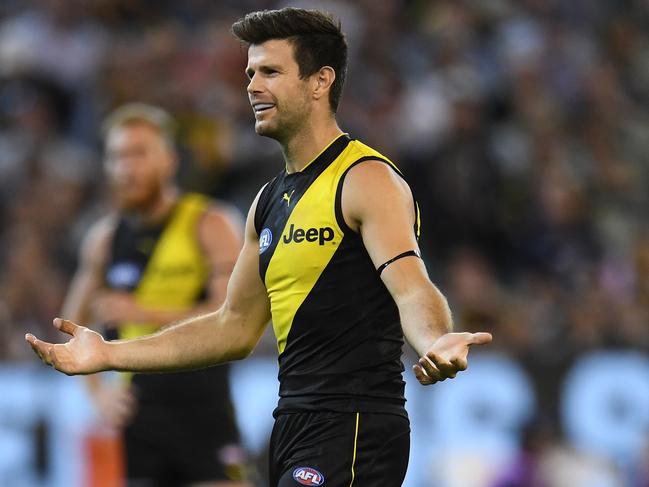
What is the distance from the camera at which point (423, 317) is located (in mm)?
4477

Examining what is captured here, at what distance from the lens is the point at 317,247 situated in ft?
16.0

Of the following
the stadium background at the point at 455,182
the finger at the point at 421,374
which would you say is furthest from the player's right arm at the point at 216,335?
the stadium background at the point at 455,182

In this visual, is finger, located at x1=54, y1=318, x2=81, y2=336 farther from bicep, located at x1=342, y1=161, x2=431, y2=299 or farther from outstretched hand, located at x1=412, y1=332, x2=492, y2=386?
outstretched hand, located at x1=412, y1=332, x2=492, y2=386

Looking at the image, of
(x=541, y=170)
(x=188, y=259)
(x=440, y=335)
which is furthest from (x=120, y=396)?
(x=541, y=170)

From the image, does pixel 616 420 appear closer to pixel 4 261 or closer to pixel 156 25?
pixel 4 261

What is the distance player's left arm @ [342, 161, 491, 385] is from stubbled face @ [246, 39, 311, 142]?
33 centimetres

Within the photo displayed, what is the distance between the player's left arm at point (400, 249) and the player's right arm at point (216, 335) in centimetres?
65

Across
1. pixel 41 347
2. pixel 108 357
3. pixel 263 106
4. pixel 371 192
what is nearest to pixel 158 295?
pixel 108 357

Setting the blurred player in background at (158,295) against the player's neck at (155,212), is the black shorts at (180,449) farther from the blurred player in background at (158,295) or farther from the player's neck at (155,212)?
the player's neck at (155,212)

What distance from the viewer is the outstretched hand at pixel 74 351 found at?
4.97 metres

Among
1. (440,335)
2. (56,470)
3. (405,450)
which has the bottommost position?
(56,470)

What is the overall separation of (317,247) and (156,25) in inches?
399

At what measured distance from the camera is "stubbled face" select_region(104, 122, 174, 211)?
8164mm

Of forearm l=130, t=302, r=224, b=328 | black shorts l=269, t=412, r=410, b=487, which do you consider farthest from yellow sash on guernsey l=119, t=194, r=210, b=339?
black shorts l=269, t=412, r=410, b=487
